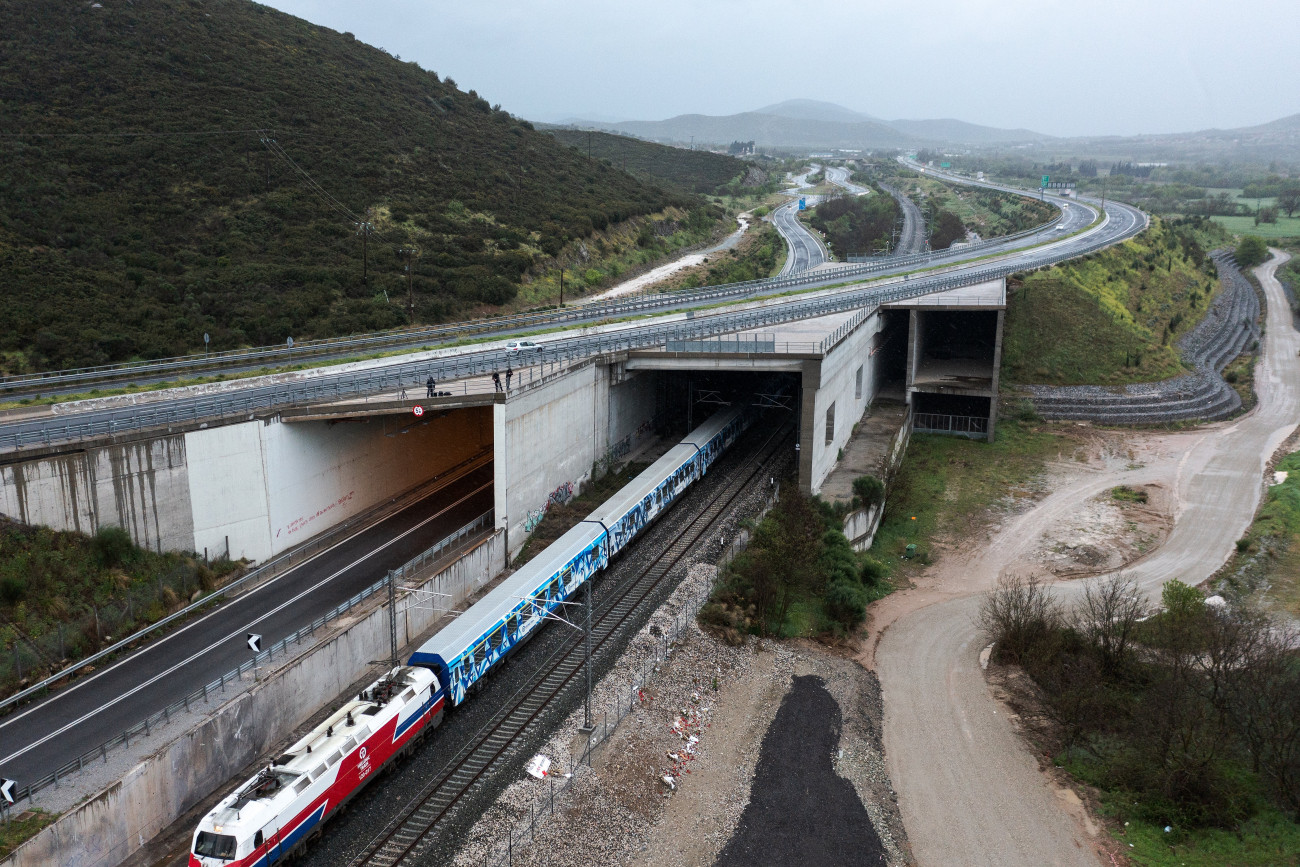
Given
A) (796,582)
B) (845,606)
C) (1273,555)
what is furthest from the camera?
(1273,555)

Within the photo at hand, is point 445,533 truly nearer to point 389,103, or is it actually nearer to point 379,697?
point 379,697

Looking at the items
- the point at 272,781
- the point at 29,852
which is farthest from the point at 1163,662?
the point at 29,852

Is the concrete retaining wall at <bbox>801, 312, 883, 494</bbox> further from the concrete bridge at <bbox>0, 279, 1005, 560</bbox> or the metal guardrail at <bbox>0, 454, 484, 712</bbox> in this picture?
the metal guardrail at <bbox>0, 454, 484, 712</bbox>

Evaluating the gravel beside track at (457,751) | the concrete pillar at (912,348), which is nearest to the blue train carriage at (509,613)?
the gravel beside track at (457,751)

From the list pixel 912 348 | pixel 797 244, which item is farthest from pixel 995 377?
pixel 797 244

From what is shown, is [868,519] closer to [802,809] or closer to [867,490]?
[867,490]

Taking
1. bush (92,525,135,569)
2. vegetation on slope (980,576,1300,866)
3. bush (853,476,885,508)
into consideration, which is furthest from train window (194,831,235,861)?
bush (853,476,885,508)
